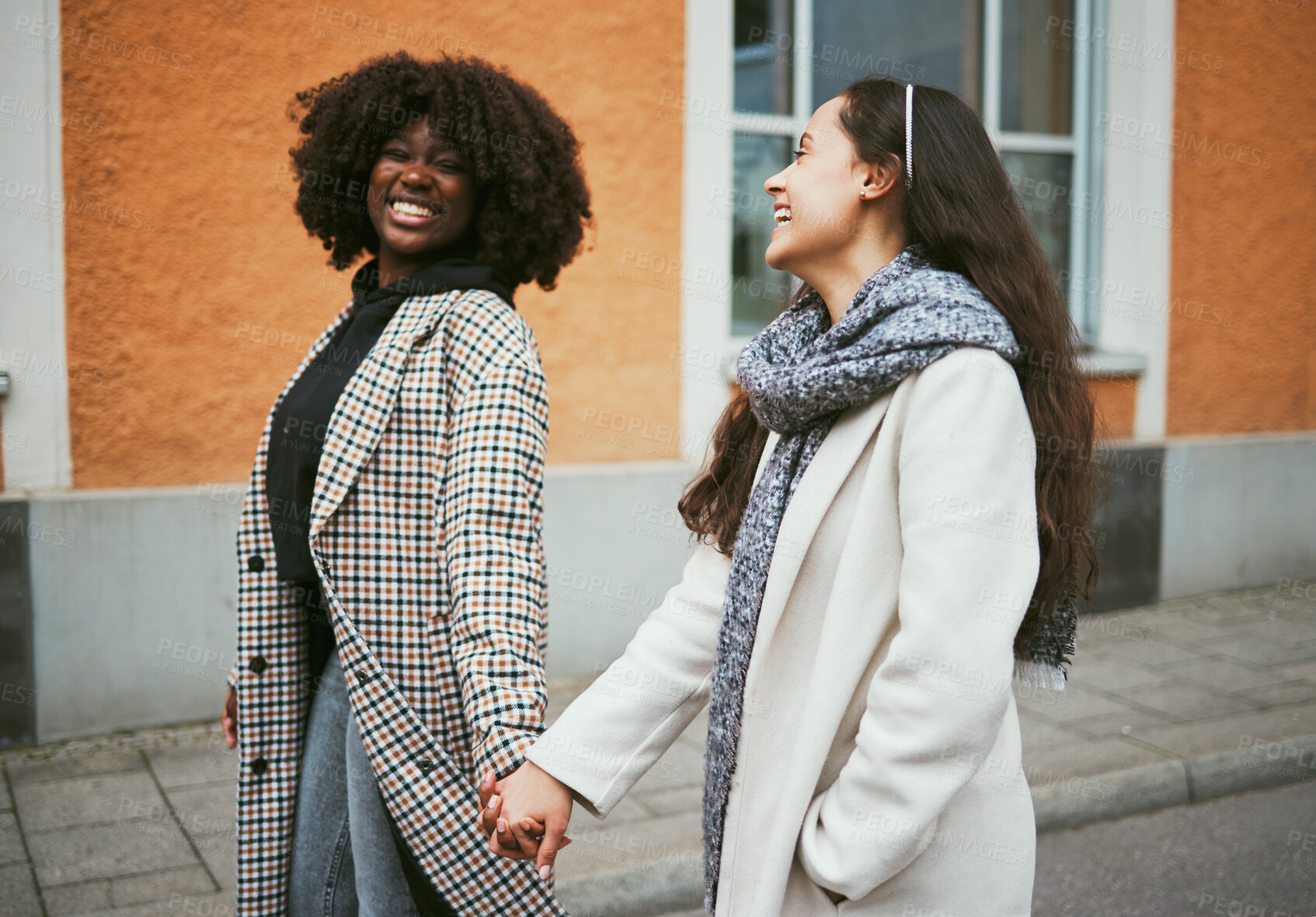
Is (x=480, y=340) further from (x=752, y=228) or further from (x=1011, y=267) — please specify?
(x=752, y=228)

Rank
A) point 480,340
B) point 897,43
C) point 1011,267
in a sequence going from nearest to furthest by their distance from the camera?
point 1011,267 → point 480,340 → point 897,43

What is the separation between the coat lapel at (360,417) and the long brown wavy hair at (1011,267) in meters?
0.88

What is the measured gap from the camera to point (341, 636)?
195 centimetres

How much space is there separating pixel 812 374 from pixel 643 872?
7.80 feet

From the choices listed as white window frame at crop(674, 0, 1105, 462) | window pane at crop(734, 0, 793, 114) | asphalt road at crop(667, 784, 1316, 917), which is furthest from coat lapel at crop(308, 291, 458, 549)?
window pane at crop(734, 0, 793, 114)

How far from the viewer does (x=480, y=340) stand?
204cm

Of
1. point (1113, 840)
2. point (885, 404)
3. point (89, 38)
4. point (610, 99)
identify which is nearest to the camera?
point (885, 404)

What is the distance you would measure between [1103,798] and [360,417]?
10.8ft

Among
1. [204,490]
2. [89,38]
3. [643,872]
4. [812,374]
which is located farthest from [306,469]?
[89,38]

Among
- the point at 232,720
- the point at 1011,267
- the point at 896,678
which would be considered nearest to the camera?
Answer: the point at 896,678

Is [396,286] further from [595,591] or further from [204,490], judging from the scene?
[595,591]

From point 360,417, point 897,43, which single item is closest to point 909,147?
point 360,417

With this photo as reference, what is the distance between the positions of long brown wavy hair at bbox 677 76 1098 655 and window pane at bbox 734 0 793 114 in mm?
4580

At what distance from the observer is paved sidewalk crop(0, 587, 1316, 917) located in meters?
3.37
